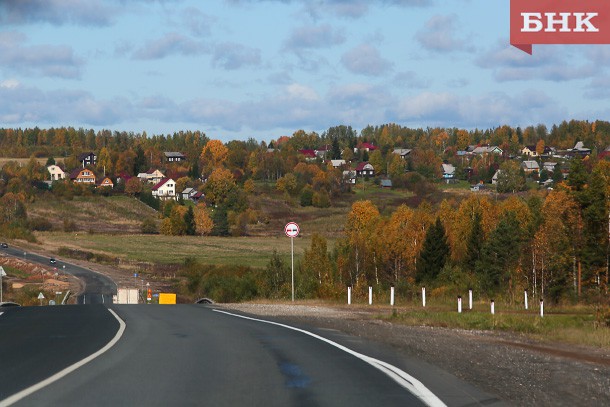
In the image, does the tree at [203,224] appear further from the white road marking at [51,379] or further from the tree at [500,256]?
the white road marking at [51,379]

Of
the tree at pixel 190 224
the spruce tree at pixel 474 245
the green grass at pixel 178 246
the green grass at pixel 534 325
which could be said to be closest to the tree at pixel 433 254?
the spruce tree at pixel 474 245

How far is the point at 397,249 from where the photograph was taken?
92688 mm

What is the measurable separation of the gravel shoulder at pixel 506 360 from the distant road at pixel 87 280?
56.6 metres

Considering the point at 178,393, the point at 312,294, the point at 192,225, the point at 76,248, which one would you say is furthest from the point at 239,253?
the point at 178,393

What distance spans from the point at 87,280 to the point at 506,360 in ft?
302

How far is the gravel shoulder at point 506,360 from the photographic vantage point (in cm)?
1143

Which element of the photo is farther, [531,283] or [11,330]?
[531,283]

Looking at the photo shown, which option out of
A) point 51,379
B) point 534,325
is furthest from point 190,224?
point 51,379

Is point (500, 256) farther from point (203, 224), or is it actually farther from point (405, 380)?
point (203, 224)

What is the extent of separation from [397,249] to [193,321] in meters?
69.5

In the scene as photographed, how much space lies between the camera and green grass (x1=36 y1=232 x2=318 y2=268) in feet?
423

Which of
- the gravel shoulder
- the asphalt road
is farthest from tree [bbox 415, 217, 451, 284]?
the asphalt road

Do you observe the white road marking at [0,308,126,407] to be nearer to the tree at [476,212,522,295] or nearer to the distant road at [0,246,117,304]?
the distant road at [0,246,117,304]

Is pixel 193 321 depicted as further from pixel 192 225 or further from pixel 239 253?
pixel 192 225
